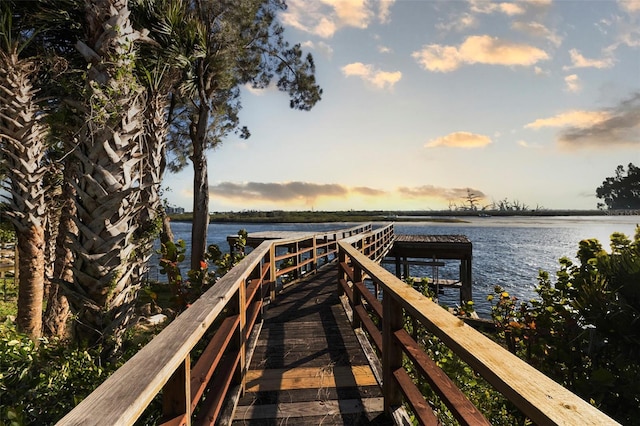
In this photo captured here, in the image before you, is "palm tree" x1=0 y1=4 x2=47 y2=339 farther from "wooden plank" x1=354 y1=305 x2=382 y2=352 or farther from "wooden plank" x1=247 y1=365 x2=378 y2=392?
"wooden plank" x1=354 y1=305 x2=382 y2=352

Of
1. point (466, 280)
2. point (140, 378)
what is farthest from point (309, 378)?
point (466, 280)

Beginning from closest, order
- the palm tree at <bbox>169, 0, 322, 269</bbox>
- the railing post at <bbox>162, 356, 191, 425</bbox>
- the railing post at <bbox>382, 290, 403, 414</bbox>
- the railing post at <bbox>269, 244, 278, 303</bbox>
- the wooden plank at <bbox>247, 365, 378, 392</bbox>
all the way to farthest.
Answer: the railing post at <bbox>162, 356, 191, 425</bbox> < the railing post at <bbox>382, 290, 403, 414</bbox> < the wooden plank at <bbox>247, 365, 378, 392</bbox> < the railing post at <bbox>269, 244, 278, 303</bbox> < the palm tree at <bbox>169, 0, 322, 269</bbox>

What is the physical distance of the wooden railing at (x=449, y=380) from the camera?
914 mm

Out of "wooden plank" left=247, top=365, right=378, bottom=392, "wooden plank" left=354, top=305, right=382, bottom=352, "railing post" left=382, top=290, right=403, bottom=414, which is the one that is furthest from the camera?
"wooden plank" left=247, top=365, right=378, bottom=392

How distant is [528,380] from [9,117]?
8.06 metres

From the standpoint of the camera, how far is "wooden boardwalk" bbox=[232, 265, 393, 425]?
268 cm

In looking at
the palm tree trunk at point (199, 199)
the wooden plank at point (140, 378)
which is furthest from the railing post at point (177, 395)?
the palm tree trunk at point (199, 199)

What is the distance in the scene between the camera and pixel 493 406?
200 inches

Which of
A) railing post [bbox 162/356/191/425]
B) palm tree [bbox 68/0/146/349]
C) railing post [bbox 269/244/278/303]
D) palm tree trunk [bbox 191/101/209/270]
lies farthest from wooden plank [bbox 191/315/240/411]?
palm tree trunk [bbox 191/101/209/270]

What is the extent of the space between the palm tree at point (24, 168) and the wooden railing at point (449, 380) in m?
6.30

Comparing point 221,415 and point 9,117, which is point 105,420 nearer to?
point 221,415

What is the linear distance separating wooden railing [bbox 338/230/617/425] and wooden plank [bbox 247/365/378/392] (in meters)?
0.58

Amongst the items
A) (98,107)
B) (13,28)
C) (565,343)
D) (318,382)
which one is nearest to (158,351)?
(318,382)

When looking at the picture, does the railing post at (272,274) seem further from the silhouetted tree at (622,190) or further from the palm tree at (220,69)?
the silhouetted tree at (622,190)
